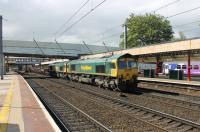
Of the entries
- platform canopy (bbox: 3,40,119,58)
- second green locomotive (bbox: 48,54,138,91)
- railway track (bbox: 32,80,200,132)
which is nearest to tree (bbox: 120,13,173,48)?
platform canopy (bbox: 3,40,119,58)

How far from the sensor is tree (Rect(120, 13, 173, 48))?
90625mm

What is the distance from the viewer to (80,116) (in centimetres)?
1570

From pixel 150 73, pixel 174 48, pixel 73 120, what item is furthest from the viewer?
pixel 150 73

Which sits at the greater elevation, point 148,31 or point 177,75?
point 148,31

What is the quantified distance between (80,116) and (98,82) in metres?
16.5

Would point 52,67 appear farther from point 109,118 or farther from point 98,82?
point 109,118

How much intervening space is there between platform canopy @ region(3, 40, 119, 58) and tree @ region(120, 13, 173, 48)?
1169 cm

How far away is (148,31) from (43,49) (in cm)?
2916

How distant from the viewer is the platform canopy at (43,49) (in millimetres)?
75312

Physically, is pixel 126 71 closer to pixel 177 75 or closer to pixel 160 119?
pixel 160 119

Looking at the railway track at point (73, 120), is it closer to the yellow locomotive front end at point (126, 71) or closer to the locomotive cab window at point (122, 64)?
the yellow locomotive front end at point (126, 71)

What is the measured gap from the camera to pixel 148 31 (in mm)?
90438

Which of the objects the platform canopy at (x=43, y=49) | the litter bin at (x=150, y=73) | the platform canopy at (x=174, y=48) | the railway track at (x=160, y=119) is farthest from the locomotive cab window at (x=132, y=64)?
the platform canopy at (x=43, y=49)

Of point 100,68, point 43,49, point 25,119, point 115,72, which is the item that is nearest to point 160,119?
point 25,119
